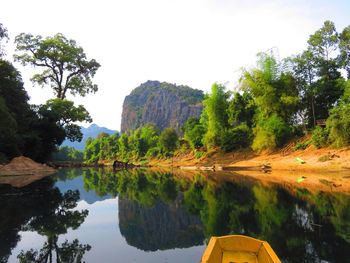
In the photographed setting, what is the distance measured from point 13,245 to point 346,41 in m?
46.3

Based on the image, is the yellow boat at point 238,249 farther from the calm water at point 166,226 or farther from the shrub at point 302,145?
the shrub at point 302,145

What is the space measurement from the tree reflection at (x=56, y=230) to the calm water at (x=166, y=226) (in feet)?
0.07

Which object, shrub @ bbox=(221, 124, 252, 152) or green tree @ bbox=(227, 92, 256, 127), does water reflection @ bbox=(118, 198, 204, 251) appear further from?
green tree @ bbox=(227, 92, 256, 127)

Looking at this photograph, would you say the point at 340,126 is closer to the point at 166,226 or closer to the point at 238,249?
the point at 166,226

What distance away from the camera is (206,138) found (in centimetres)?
5703

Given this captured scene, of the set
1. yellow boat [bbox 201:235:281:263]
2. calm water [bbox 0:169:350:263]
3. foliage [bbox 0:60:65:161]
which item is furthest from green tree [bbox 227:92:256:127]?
yellow boat [bbox 201:235:281:263]

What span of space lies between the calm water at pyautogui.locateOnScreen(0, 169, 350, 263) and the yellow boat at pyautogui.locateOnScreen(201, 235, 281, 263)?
1.17 meters

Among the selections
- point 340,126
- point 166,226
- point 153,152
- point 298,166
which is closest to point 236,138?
point 298,166

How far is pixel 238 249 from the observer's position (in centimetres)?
638

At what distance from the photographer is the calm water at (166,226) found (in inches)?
302

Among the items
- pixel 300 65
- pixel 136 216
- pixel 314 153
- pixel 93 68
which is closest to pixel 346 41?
pixel 300 65

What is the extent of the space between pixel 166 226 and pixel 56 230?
3.51m

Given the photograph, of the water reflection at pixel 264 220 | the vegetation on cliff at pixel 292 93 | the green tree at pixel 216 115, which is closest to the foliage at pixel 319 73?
the vegetation on cliff at pixel 292 93

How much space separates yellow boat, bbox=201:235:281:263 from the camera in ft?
19.2
